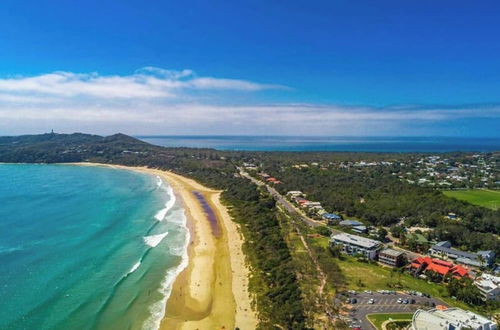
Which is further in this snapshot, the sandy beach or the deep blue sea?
the deep blue sea

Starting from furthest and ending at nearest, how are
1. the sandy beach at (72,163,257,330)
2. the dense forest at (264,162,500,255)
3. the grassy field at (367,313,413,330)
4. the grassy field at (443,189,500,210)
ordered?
the grassy field at (443,189,500,210)
the dense forest at (264,162,500,255)
the sandy beach at (72,163,257,330)
the grassy field at (367,313,413,330)

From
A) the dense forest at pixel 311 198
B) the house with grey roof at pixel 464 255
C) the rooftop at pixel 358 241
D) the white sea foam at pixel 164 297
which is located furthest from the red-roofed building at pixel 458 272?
the white sea foam at pixel 164 297

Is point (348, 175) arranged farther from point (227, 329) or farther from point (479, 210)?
point (227, 329)

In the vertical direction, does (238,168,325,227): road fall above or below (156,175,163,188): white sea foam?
below

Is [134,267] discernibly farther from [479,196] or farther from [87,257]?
[479,196]

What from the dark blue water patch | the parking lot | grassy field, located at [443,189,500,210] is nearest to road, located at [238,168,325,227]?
the dark blue water patch

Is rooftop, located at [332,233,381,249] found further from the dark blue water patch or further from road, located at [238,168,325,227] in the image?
the dark blue water patch

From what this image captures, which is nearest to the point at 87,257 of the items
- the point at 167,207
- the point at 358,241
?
the point at 167,207
